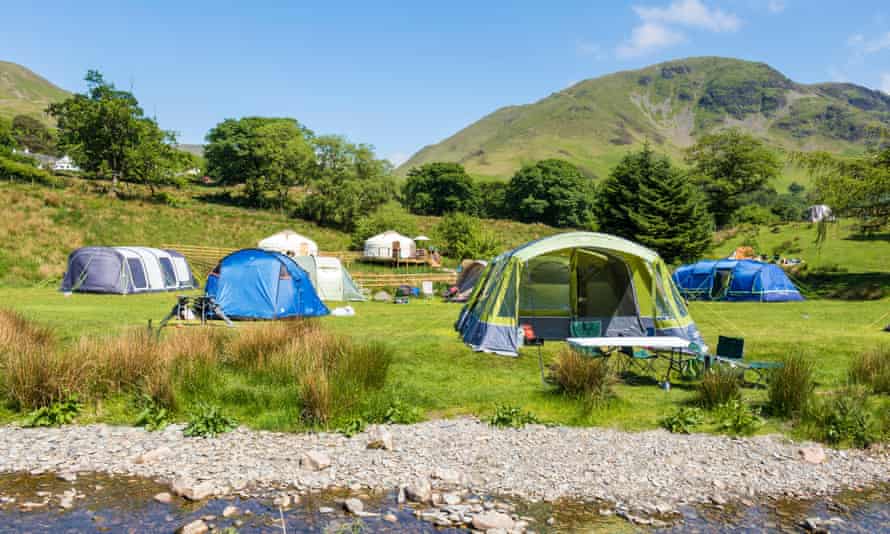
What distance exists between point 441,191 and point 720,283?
6031 cm

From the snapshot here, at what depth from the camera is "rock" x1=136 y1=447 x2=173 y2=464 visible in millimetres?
6293

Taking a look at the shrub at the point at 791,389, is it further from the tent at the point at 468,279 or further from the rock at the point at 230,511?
the tent at the point at 468,279

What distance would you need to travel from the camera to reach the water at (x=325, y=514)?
4.91 meters

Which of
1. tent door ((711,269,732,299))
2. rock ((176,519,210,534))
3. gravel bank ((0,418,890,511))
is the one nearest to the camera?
rock ((176,519,210,534))

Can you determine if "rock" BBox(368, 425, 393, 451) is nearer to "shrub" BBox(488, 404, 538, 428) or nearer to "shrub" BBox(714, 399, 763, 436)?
"shrub" BBox(488, 404, 538, 428)

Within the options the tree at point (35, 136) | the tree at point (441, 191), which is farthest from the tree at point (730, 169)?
the tree at point (35, 136)

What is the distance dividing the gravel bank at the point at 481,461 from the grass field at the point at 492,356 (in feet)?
1.94

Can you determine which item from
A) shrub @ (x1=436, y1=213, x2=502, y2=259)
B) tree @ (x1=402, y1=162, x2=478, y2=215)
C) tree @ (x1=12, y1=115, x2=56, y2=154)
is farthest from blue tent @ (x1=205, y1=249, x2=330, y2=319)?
tree @ (x1=12, y1=115, x2=56, y2=154)

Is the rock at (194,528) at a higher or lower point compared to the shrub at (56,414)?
lower

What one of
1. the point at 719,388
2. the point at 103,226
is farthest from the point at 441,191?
the point at 719,388

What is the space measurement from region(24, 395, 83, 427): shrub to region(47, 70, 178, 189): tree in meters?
45.4

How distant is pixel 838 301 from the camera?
21969 mm

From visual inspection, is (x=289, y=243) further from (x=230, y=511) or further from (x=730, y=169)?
(x=730, y=169)

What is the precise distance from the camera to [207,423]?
7234mm
